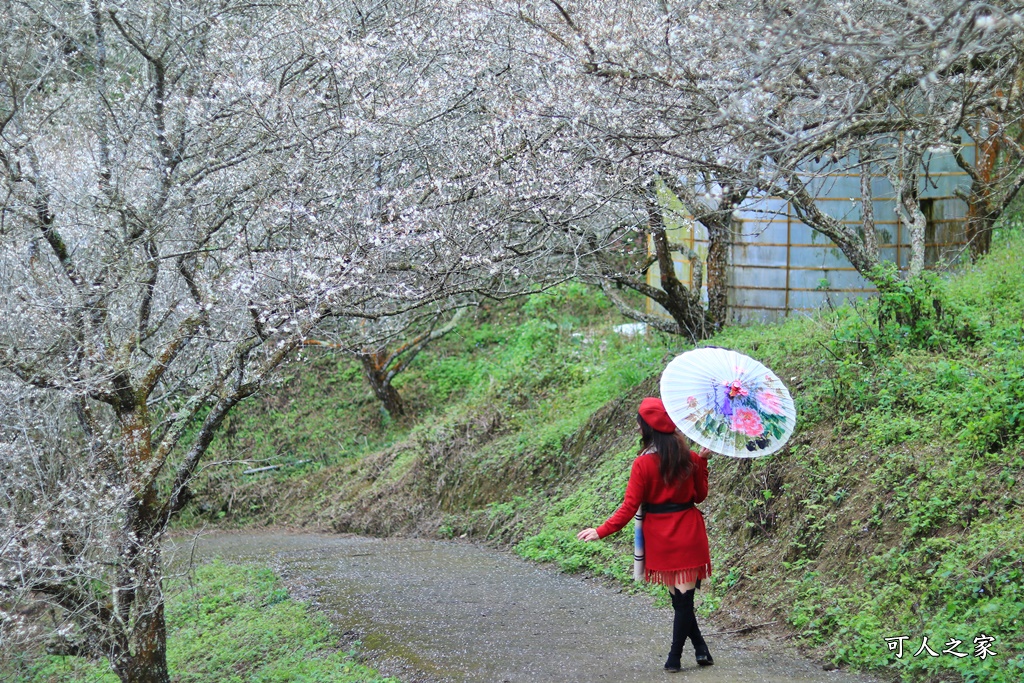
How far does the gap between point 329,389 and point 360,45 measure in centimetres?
1354

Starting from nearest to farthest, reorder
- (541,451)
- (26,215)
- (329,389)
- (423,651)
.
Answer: (26,215)
(423,651)
(541,451)
(329,389)

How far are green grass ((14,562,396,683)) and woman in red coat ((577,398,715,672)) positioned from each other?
2.19 m

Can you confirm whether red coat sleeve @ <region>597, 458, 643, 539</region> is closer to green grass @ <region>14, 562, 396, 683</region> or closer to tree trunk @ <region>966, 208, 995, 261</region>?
green grass @ <region>14, 562, 396, 683</region>

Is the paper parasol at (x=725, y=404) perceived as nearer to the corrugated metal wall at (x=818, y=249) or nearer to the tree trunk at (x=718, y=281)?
Result: the tree trunk at (x=718, y=281)

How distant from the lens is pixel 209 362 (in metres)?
8.45

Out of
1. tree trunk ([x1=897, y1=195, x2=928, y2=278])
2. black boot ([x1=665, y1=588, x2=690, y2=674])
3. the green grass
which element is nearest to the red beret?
black boot ([x1=665, y1=588, x2=690, y2=674])

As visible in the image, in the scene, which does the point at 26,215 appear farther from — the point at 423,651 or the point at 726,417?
the point at 726,417

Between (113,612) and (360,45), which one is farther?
(360,45)

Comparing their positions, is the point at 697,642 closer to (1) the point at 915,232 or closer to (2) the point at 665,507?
(2) the point at 665,507

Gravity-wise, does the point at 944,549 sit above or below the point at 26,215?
below

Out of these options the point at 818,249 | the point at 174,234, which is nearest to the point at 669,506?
the point at 174,234

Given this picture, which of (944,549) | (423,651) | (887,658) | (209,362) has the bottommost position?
(423,651)

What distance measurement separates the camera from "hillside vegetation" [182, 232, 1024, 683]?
5441mm

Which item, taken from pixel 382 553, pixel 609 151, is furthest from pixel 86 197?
pixel 382 553
